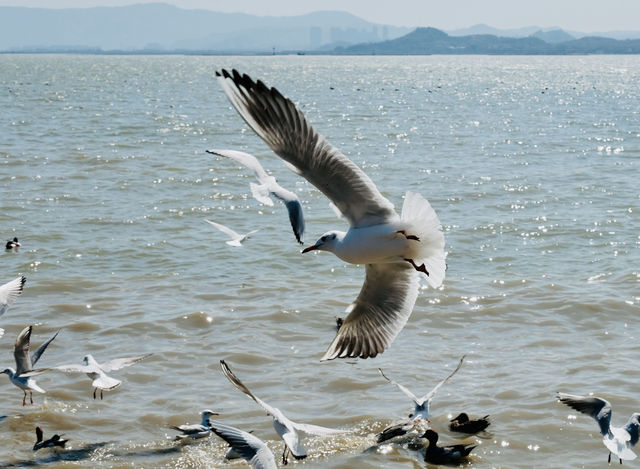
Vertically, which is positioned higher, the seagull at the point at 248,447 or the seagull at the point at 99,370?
the seagull at the point at 248,447

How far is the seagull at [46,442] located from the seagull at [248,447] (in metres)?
1.69

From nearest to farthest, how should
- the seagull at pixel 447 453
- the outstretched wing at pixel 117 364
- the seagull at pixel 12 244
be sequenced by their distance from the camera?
the seagull at pixel 447 453 → the outstretched wing at pixel 117 364 → the seagull at pixel 12 244

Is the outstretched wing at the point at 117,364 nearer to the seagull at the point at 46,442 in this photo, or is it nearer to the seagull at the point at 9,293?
the seagull at the point at 46,442

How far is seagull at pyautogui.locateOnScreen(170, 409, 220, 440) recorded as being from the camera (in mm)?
7746

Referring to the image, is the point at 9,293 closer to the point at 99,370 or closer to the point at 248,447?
the point at 99,370

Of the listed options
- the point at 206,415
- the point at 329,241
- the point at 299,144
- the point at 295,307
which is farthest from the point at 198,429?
the point at 295,307

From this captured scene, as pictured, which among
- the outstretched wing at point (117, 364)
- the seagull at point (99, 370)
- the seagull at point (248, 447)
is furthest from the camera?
the outstretched wing at point (117, 364)

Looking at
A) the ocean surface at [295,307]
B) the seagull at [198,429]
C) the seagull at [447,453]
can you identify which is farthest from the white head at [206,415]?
the seagull at [447,453]

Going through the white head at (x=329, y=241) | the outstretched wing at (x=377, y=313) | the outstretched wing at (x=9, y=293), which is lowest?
the outstretched wing at (x=9, y=293)

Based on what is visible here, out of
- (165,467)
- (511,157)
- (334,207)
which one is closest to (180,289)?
(165,467)

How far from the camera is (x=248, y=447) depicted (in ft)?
21.6

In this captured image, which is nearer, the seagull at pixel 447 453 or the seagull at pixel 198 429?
the seagull at pixel 447 453

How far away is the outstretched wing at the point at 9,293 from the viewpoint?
29.4 ft

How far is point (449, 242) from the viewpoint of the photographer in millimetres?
15570
